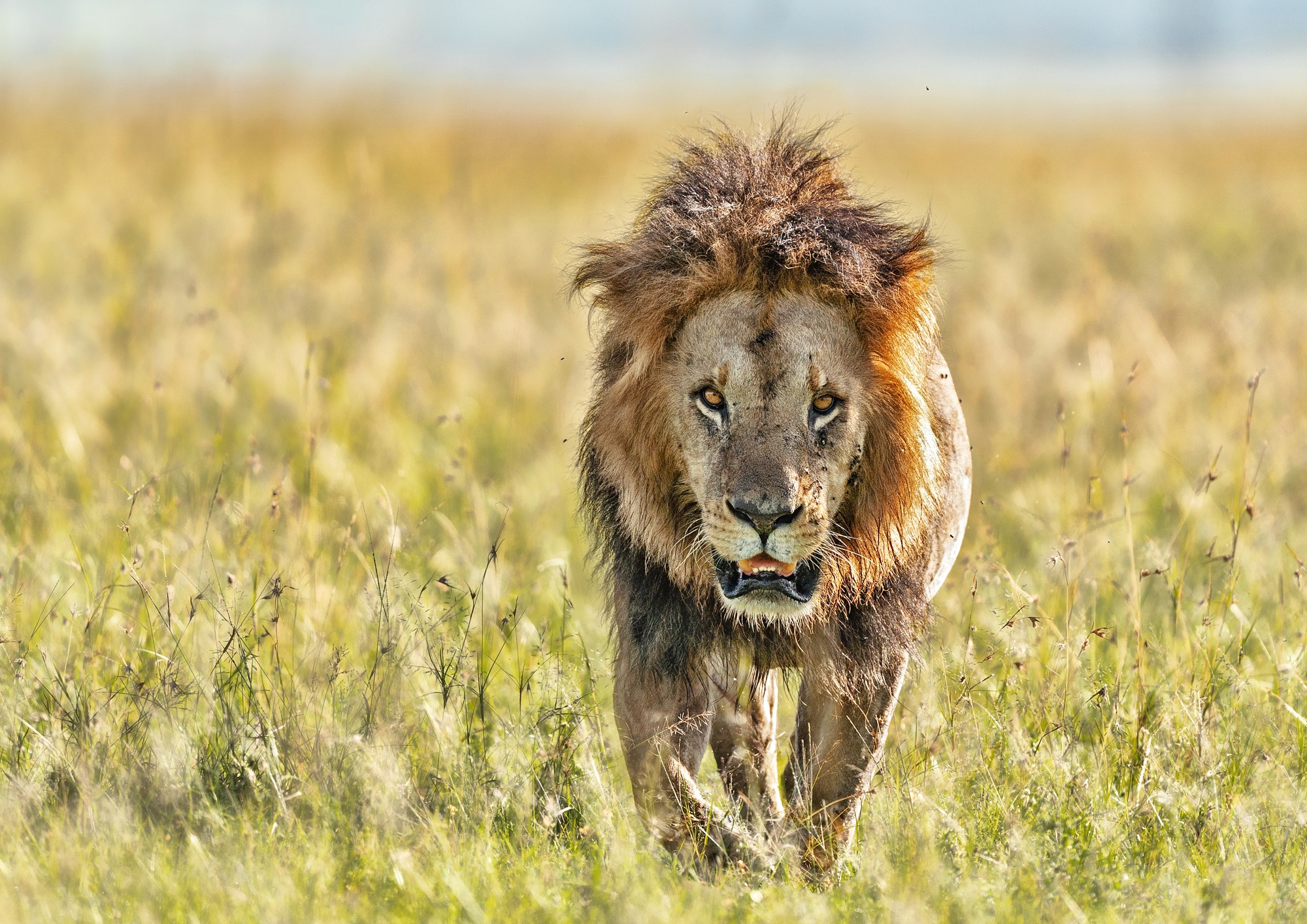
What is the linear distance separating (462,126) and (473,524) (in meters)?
13.1

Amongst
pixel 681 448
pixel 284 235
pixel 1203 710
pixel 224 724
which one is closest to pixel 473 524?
pixel 224 724

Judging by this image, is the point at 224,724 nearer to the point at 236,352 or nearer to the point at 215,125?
the point at 236,352

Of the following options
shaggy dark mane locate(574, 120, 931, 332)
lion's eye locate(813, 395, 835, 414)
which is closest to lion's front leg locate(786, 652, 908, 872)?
lion's eye locate(813, 395, 835, 414)

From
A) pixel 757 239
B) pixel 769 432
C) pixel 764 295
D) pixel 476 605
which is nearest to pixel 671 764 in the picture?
pixel 769 432

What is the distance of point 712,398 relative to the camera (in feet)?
11.5

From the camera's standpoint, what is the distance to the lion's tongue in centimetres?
343

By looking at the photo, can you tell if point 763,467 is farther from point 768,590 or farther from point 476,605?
point 476,605

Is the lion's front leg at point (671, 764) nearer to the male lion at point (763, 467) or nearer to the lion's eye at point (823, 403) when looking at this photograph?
the male lion at point (763, 467)

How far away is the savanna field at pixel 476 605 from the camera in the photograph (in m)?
3.43

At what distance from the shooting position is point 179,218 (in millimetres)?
11156

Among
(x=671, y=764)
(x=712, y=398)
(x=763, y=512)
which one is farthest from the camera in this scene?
(x=671, y=764)

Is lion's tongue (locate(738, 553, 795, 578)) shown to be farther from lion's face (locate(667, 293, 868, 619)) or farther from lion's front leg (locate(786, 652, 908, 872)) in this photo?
lion's front leg (locate(786, 652, 908, 872))

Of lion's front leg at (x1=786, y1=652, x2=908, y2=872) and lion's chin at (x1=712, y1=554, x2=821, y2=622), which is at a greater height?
lion's chin at (x1=712, y1=554, x2=821, y2=622)

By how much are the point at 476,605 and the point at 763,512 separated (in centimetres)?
222
